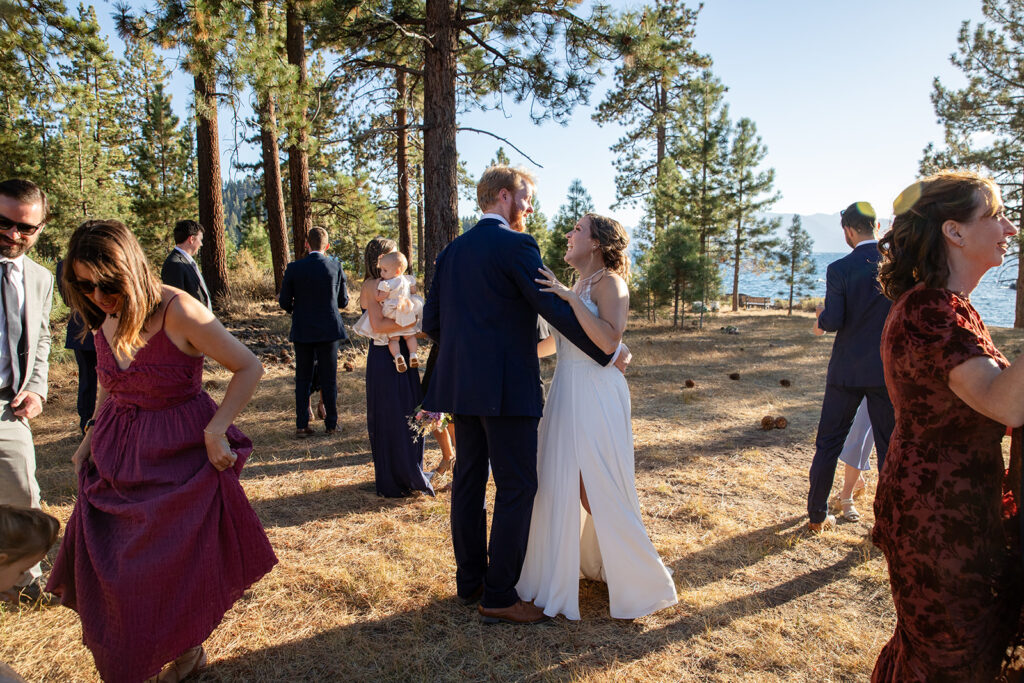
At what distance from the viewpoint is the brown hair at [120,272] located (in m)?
2.23

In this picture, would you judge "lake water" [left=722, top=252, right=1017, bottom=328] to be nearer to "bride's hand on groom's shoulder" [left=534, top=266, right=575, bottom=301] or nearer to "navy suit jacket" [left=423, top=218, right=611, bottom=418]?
"bride's hand on groom's shoulder" [left=534, top=266, right=575, bottom=301]

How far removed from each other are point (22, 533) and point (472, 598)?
7.22 feet

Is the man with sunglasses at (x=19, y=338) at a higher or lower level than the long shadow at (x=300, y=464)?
higher

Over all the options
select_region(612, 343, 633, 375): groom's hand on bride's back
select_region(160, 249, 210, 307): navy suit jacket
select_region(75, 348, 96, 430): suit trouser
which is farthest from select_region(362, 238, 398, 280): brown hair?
select_region(75, 348, 96, 430): suit trouser

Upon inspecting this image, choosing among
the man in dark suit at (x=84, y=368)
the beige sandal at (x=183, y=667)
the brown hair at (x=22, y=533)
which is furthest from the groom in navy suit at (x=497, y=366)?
the man in dark suit at (x=84, y=368)

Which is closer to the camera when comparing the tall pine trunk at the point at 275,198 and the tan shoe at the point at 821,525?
the tan shoe at the point at 821,525

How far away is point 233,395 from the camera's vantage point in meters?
2.39

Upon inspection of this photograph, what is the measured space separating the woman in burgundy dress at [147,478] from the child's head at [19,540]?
→ 0.60 meters

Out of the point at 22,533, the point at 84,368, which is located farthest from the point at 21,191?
the point at 84,368

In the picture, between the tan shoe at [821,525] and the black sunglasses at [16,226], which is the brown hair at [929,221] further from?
the black sunglasses at [16,226]

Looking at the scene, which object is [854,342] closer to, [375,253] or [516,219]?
[516,219]

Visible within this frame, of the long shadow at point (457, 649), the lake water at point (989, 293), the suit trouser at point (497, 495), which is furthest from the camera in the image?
the lake water at point (989, 293)

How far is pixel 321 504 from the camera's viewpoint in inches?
192

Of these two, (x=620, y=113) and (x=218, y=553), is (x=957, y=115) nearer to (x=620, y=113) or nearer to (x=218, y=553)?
(x=620, y=113)
